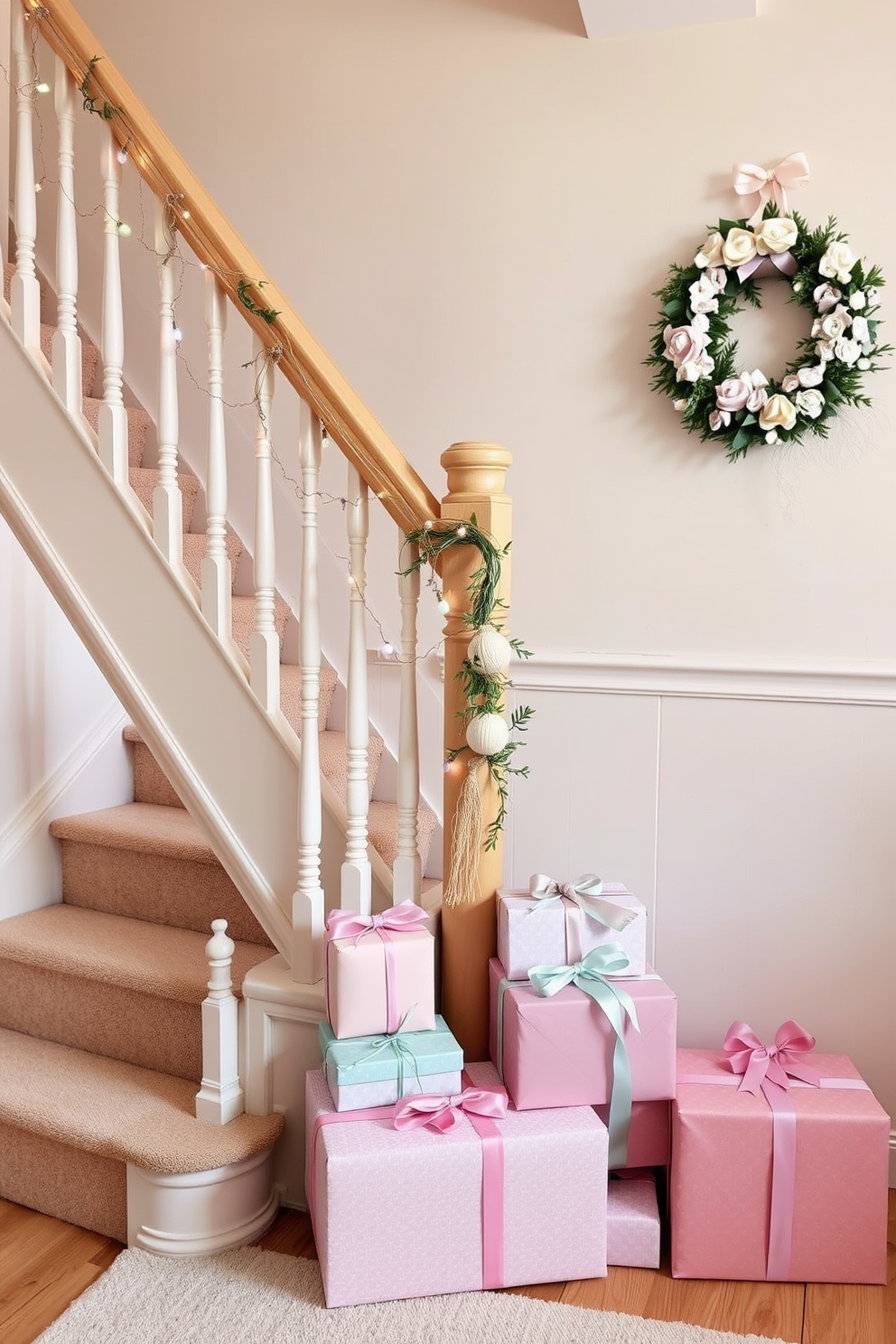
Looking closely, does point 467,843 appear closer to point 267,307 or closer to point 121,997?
point 121,997

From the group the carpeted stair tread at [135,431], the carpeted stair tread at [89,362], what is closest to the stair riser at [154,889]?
the carpeted stair tread at [135,431]

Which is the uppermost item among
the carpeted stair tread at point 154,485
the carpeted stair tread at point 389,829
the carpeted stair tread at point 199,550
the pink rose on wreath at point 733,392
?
the pink rose on wreath at point 733,392

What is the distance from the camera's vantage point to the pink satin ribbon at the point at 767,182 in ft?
7.23

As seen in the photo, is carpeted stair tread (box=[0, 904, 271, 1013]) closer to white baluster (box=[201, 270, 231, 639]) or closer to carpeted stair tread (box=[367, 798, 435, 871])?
carpeted stair tread (box=[367, 798, 435, 871])

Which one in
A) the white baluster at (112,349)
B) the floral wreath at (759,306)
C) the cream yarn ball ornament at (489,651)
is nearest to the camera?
the cream yarn ball ornament at (489,651)

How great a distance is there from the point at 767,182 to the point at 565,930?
5.13 ft

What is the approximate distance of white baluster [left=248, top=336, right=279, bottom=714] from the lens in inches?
77.5

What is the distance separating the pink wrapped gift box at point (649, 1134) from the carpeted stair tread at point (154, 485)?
5.72 ft

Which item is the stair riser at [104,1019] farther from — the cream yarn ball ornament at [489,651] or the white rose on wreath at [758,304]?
the white rose on wreath at [758,304]

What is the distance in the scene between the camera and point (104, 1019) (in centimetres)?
218

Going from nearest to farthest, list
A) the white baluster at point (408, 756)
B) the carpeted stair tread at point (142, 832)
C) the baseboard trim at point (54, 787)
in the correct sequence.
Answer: the white baluster at point (408, 756) → the carpeted stair tread at point (142, 832) → the baseboard trim at point (54, 787)

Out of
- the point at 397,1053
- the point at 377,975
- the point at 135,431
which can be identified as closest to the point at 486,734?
the point at 377,975

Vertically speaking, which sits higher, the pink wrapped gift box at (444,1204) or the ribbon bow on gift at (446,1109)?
the ribbon bow on gift at (446,1109)

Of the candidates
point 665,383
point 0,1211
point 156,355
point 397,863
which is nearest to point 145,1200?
point 0,1211
